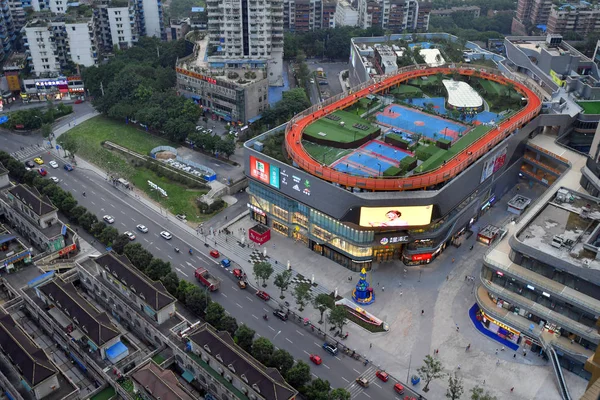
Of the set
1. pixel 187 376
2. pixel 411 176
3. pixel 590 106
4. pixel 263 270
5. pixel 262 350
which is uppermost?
pixel 411 176

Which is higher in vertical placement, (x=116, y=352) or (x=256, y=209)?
(x=116, y=352)

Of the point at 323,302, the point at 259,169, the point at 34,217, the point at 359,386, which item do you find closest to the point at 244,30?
the point at 259,169

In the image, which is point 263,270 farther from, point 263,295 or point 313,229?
point 313,229

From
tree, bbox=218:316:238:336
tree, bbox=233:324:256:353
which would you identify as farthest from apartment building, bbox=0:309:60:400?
tree, bbox=233:324:256:353

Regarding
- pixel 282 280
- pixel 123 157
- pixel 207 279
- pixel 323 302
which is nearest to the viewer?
pixel 323 302

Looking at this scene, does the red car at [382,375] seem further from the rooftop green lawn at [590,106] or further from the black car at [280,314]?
the rooftop green lawn at [590,106]

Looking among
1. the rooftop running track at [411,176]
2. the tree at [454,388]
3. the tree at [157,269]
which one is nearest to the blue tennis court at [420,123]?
the rooftop running track at [411,176]

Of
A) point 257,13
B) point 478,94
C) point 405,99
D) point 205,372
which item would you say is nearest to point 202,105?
point 257,13
